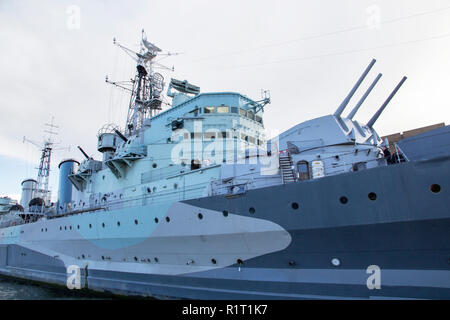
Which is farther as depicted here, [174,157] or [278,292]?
[174,157]

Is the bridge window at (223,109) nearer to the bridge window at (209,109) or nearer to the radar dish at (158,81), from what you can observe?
the bridge window at (209,109)

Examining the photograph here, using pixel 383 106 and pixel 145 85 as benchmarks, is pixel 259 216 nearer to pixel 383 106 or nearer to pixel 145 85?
pixel 383 106

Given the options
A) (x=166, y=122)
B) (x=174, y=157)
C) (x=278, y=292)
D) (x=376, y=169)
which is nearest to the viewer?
(x=376, y=169)

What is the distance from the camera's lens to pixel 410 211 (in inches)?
221

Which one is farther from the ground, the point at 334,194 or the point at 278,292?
the point at 334,194

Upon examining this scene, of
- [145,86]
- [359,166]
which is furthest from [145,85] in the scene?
[359,166]

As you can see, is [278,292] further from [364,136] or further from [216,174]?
[364,136]

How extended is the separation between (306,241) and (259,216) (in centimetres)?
131

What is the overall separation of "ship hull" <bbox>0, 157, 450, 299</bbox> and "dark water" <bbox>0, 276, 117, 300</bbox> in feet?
9.99

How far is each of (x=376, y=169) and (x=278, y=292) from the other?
393cm

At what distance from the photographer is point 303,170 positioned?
782cm

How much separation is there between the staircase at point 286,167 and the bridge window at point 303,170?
20 cm

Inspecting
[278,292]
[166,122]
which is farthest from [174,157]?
[278,292]

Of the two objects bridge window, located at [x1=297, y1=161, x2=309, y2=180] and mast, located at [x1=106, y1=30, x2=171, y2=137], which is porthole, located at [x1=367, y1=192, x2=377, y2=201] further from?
mast, located at [x1=106, y1=30, x2=171, y2=137]
